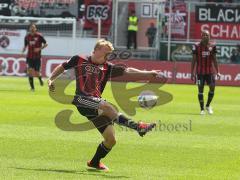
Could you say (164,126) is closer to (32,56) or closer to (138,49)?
(32,56)

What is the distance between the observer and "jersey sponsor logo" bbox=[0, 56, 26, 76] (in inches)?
1506

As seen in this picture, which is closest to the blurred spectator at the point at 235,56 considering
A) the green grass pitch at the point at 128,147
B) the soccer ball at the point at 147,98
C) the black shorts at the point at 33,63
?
the black shorts at the point at 33,63

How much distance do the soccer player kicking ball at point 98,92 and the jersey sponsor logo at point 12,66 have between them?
26758mm

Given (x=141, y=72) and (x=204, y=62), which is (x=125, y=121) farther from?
(x=204, y=62)

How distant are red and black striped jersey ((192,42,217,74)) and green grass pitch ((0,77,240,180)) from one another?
130 centimetres

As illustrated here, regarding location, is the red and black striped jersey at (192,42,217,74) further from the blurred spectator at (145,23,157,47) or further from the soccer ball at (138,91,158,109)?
the blurred spectator at (145,23,157,47)

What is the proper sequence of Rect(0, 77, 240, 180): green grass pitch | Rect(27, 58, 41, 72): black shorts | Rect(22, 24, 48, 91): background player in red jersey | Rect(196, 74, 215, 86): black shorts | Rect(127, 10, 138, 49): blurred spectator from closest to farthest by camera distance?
Rect(0, 77, 240, 180): green grass pitch, Rect(196, 74, 215, 86): black shorts, Rect(22, 24, 48, 91): background player in red jersey, Rect(27, 58, 41, 72): black shorts, Rect(127, 10, 138, 49): blurred spectator

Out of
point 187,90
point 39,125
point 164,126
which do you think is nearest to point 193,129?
point 164,126

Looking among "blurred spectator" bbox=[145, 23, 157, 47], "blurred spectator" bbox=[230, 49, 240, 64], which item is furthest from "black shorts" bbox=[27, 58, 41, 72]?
"blurred spectator" bbox=[230, 49, 240, 64]

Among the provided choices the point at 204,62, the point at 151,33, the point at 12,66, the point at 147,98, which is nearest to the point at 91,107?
the point at 147,98

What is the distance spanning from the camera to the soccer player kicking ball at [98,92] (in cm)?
1141

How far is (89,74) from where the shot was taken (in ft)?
38.3

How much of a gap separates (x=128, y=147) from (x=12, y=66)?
82.4 ft

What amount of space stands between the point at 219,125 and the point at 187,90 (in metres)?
13.9
